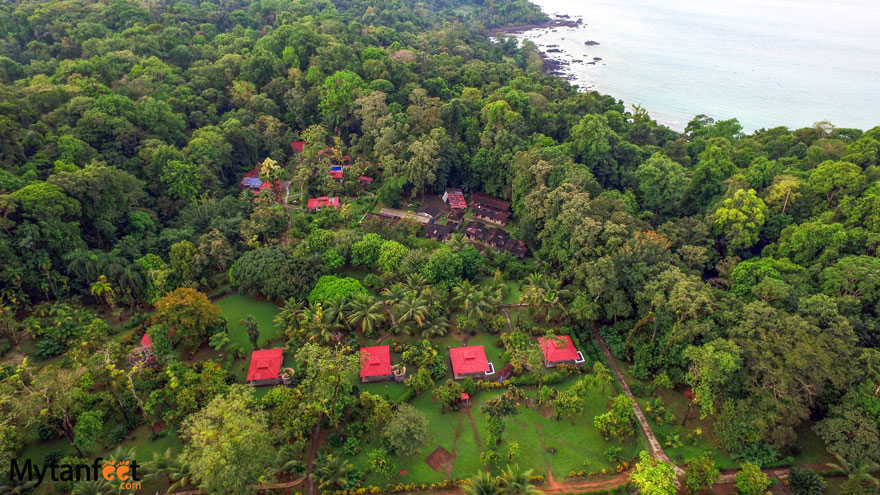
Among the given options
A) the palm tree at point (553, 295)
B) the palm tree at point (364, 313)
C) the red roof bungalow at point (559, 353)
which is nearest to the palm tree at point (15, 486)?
the palm tree at point (364, 313)

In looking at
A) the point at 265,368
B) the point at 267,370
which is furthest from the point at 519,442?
the point at 265,368

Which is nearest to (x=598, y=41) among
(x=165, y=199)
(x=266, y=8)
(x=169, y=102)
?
(x=266, y=8)

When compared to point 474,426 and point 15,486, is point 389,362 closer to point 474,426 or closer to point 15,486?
point 474,426

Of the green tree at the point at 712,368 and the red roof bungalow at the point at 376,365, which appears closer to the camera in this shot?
the green tree at the point at 712,368

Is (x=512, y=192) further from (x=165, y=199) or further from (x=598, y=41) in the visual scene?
(x=598, y=41)

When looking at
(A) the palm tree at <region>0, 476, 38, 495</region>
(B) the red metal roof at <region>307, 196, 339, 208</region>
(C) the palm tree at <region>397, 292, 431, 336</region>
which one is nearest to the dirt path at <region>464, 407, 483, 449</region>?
(C) the palm tree at <region>397, 292, 431, 336</region>

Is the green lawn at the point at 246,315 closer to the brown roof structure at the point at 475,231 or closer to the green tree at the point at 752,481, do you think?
the brown roof structure at the point at 475,231

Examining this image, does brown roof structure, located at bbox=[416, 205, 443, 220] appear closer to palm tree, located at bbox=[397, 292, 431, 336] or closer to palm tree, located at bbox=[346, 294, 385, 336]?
palm tree, located at bbox=[397, 292, 431, 336]
